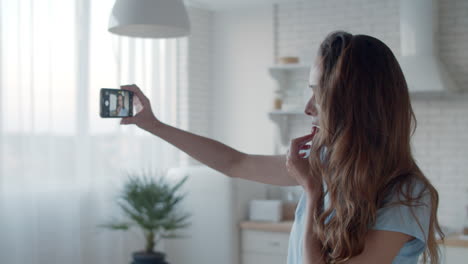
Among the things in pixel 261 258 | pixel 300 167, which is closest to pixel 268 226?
pixel 261 258

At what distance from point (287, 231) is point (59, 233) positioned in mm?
1679

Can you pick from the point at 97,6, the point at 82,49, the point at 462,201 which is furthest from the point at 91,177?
the point at 462,201

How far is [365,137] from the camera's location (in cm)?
124

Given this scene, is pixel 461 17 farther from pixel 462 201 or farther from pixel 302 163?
pixel 302 163

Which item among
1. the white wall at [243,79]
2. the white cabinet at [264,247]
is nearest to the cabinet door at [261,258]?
the white cabinet at [264,247]

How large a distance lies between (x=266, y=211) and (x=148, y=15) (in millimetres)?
2652

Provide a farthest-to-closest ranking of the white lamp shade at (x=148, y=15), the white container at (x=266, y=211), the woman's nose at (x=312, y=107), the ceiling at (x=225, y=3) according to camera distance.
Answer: the ceiling at (x=225, y=3), the white container at (x=266, y=211), the white lamp shade at (x=148, y=15), the woman's nose at (x=312, y=107)

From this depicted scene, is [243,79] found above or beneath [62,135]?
above

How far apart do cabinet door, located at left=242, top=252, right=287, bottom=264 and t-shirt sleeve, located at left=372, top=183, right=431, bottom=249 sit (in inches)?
130

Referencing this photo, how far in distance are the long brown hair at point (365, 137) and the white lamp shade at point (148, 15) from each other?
124 cm

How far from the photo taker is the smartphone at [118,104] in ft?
5.78

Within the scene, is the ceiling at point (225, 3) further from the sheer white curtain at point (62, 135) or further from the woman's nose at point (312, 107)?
the woman's nose at point (312, 107)

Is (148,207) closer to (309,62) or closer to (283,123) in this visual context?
A: (283,123)

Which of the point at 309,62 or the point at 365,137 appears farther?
the point at 309,62
